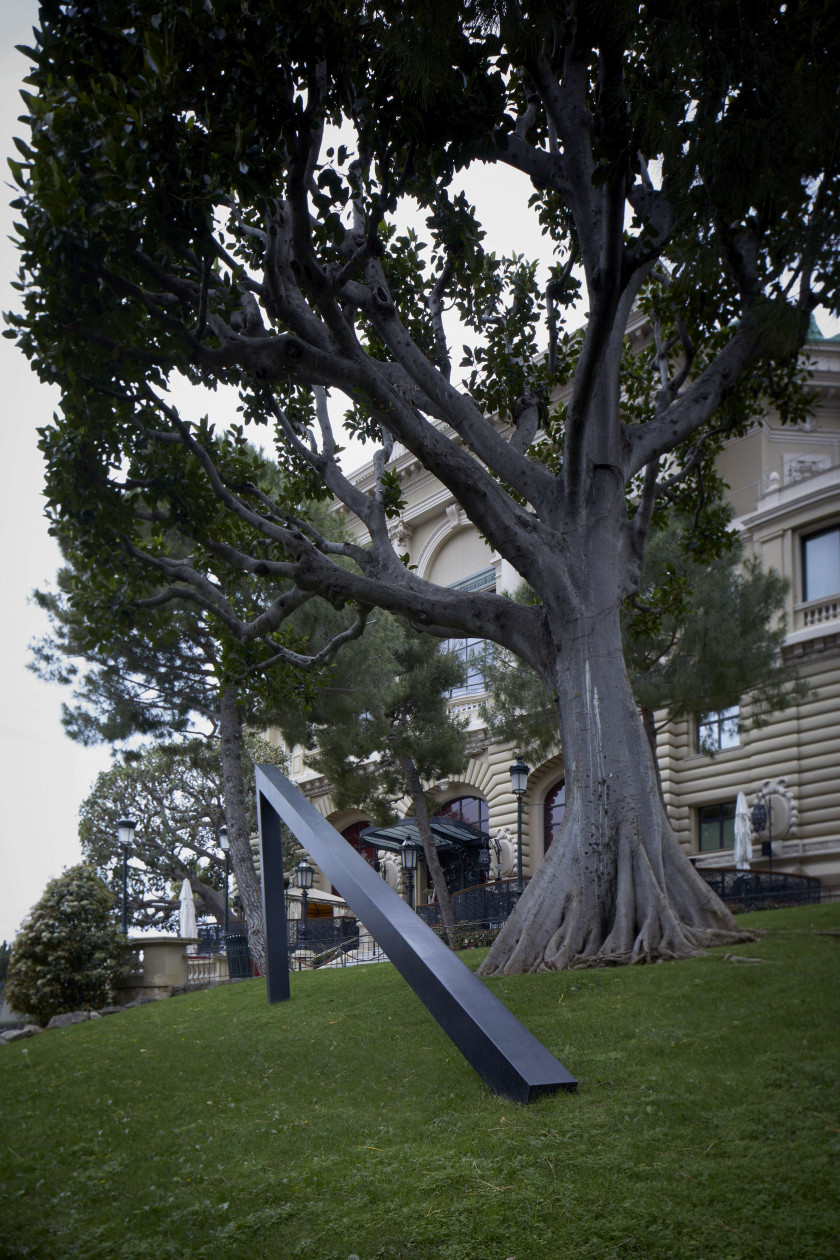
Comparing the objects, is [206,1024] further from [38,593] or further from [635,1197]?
[38,593]

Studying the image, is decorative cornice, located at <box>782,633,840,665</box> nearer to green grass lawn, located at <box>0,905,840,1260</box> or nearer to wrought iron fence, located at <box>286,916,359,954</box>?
wrought iron fence, located at <box>286,916,359,954</box>

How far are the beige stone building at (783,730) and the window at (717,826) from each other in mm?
26

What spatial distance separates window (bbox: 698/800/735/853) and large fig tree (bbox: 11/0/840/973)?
14.9 meters

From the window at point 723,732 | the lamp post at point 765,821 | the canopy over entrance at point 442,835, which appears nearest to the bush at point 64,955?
the lamp post at point 765,821

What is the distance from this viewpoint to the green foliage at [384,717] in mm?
20453

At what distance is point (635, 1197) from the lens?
270cm

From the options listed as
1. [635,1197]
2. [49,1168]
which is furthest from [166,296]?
[635,1197]

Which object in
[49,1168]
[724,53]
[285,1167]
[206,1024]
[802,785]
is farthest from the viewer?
[802,785]

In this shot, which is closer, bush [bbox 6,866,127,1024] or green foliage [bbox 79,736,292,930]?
bush [bbox 6,866,127,1024]

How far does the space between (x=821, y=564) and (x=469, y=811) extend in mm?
13982

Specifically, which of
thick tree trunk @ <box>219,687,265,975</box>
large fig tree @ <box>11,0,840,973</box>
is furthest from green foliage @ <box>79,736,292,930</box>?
large fig tree @ <box>11,0,840,973</box>

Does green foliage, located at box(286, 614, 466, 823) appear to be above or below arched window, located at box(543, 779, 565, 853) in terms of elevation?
above

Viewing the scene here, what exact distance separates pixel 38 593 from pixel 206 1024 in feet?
55.1

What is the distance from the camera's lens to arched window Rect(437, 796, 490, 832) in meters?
30.8
